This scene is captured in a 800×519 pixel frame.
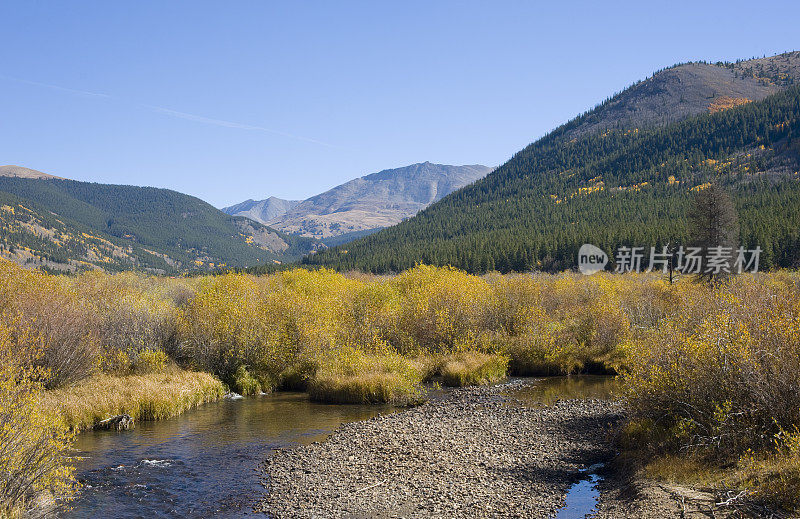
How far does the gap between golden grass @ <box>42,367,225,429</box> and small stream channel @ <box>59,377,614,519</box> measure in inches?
26.2

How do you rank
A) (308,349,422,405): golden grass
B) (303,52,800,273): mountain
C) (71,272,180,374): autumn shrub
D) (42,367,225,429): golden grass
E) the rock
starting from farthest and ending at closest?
(303,52,800,273): mountain
(71,272,180,374): autumn shrub
(308,349,422,405): golden grass
the rock
(42,367,225,429): golden grass

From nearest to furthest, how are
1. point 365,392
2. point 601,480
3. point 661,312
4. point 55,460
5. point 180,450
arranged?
1. point 55,460
2. point 601,480
3. point 180,450
4. point 365,392
5. point 661,312

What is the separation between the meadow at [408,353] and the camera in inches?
507

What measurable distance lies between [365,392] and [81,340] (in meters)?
13.9

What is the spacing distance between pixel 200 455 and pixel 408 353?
746 inches

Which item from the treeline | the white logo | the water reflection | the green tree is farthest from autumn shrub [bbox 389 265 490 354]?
the white logo

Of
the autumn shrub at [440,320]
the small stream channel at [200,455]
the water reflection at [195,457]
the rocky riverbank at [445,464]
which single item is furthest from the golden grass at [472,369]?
the water reflection at [195,457]

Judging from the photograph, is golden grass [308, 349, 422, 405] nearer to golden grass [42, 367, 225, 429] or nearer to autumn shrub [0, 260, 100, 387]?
golden grass [42, 367, 225, 429]

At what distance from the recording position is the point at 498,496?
569 inches

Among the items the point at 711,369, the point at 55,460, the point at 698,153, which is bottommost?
the point at 55,460

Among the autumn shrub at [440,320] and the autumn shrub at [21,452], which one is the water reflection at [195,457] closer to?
the autumn shrub at [21,452]

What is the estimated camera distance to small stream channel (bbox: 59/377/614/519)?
573 inches

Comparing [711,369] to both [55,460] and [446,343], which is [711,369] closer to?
[55,460]

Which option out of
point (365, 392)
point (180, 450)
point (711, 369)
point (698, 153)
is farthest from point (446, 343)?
point (698, 153)
